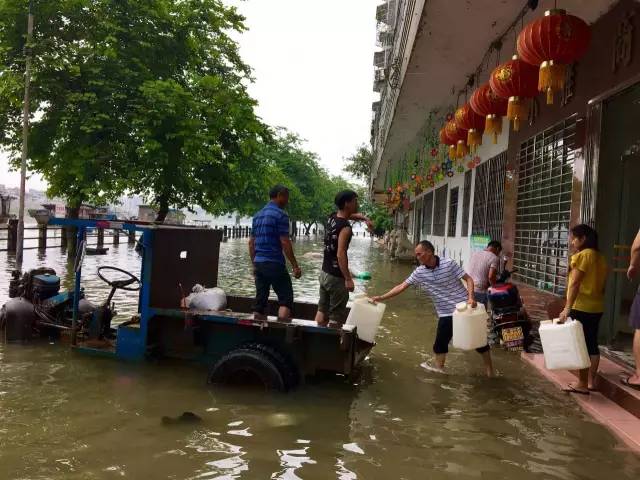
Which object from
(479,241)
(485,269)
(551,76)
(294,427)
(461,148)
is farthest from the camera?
(479,241)

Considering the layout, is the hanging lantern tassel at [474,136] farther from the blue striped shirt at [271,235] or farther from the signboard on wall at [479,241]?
the blue striped shirt at [271,235]

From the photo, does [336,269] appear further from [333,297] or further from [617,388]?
[617,388]

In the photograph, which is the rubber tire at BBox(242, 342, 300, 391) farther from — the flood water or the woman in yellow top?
the woman in yellow top

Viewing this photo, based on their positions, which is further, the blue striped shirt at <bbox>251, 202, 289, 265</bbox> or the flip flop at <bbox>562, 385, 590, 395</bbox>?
the blue striped shirt at <bbox>251, 202, 289, 265</bbox>

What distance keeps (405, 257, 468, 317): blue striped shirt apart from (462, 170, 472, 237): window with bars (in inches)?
301

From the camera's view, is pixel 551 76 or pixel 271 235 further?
pixel 271 235

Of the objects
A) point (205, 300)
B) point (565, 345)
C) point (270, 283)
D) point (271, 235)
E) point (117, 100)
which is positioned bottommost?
point (565, 345)

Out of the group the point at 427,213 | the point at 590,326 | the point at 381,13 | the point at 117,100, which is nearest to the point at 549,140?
the point at 590,326

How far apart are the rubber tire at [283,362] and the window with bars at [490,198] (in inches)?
247

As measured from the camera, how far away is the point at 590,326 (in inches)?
204

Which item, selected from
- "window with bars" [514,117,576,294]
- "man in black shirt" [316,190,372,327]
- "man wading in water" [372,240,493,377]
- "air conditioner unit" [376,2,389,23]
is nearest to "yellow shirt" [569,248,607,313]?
"man wading in water" [372,240,493,377]

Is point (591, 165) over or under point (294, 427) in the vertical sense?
over

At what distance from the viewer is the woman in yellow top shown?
505cm

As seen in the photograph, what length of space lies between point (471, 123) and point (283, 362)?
5.30 meters
